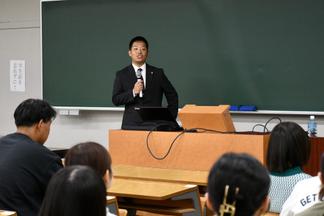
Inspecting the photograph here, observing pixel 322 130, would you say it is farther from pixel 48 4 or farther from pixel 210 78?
pixel 48 4

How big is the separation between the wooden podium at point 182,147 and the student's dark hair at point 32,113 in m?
1.32

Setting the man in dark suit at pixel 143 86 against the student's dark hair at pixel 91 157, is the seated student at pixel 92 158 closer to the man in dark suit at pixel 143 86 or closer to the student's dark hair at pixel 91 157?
the student's dark hair at pixel 91 157

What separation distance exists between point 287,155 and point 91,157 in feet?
3.30

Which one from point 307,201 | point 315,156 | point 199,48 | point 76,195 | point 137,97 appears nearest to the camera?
point 76,195

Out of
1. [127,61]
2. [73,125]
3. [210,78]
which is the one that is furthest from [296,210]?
[73,125]

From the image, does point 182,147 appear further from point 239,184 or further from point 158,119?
point 239,184

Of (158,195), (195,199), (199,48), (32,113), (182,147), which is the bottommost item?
(195,199)

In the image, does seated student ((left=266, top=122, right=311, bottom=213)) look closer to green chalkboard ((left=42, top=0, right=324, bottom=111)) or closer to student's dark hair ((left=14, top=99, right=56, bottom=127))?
student's dark hair ((left=14, top=99, right=56, bottom=127))

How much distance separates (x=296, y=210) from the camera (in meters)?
2.16

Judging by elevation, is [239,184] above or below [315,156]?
above

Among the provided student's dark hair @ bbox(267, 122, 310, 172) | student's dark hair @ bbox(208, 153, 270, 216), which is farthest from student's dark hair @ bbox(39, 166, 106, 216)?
student's dark hair @ bbox(267, 122, 310, 172)

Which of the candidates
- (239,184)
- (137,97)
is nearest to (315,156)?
(137,97)

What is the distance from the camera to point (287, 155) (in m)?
2.62

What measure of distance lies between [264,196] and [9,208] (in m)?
1.61
